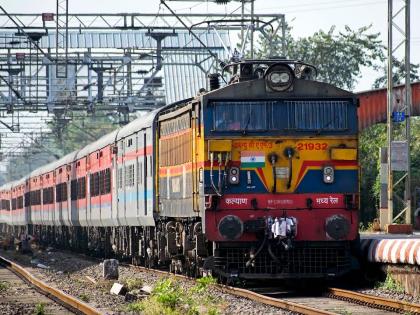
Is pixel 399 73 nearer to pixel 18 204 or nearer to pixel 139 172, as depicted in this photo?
pixel 18 204

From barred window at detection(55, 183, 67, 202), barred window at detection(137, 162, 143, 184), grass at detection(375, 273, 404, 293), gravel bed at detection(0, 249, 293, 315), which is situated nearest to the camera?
gravel bed at detection(0, 249, 293, 315)

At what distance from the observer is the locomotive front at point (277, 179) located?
779 inches

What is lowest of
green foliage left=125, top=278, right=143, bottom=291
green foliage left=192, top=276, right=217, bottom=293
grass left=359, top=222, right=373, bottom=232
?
green foliage left=125, top=278, right=143, bottom=291

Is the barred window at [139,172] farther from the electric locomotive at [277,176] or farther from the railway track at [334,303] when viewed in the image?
the railway track at [334,303]

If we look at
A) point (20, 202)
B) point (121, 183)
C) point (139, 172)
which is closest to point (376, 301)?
point (139, 172)

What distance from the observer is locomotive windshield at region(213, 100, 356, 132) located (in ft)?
65.7

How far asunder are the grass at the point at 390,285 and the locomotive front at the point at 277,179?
0.77 m

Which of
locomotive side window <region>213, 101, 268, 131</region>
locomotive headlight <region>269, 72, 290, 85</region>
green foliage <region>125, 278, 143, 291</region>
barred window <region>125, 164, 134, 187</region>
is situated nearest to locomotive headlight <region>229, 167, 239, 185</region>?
locomotive side window <region>213, 101, 268, 131</region>

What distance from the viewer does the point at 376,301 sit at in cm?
1744

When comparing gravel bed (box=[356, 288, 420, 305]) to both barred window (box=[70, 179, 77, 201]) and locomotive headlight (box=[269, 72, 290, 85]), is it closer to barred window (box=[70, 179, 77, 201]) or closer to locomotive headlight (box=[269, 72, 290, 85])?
locomotive headlight (box=[269, 72, 290, 85])

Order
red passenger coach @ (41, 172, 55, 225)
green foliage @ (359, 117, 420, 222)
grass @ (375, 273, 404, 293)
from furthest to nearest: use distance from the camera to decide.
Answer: red passenger coach @ (41, 172, 55, 225), green foliage @ (359, 117, 420, 222), grass @ (375, 273, 404, 293)

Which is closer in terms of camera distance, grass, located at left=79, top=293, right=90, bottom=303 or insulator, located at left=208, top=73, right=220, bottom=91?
grass, located at left=79, top=293, right=90, bottom=303

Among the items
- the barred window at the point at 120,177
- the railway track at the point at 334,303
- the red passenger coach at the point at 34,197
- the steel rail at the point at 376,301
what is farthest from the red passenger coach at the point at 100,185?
the red passenger coach at the point at 34,197

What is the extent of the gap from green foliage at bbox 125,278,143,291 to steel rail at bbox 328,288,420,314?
3.91 m
